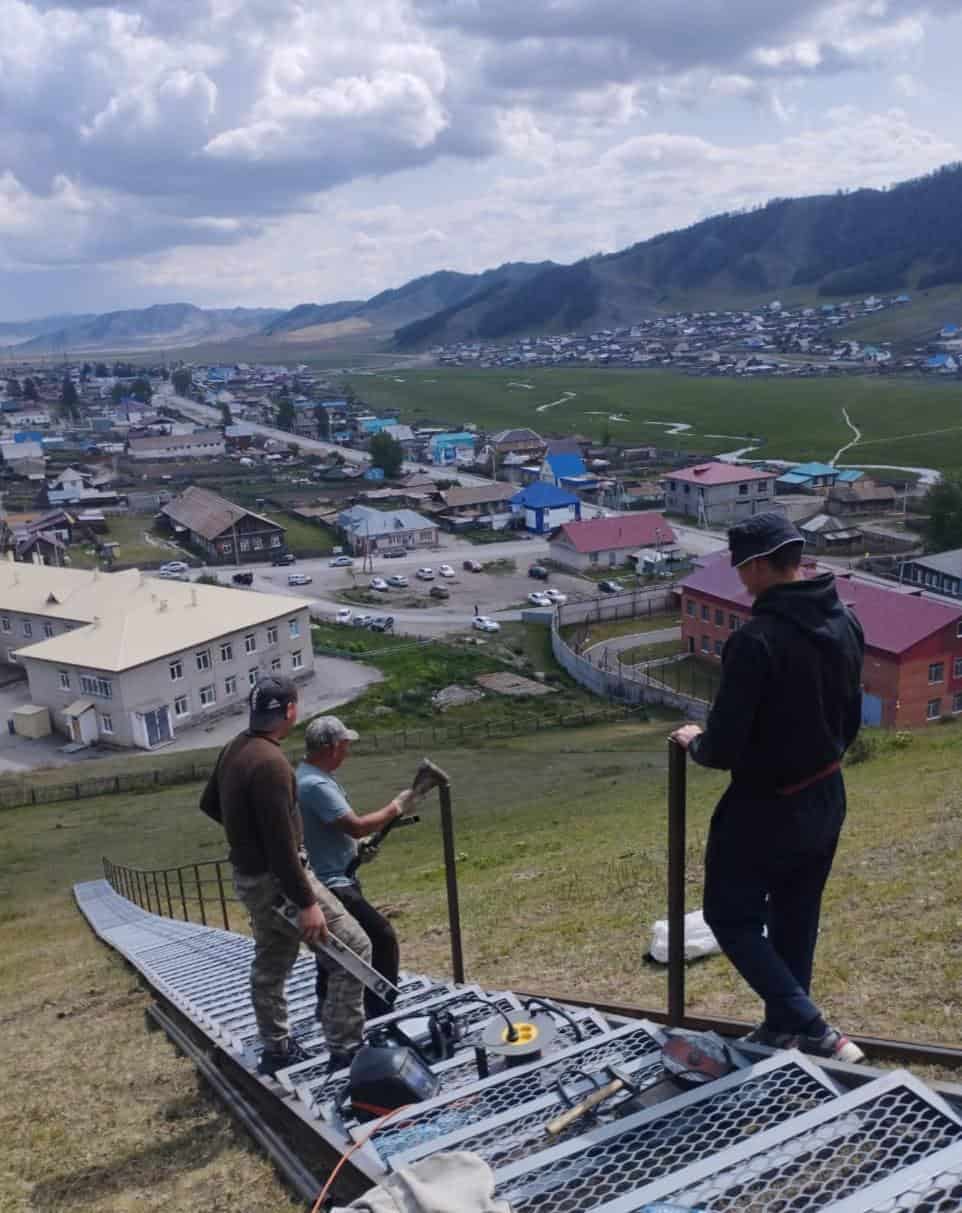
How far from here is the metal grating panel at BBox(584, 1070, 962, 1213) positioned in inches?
118

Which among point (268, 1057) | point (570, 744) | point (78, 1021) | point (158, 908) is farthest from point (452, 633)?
point (268, 1057)

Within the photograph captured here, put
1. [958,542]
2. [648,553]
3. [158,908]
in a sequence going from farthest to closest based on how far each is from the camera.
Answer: [648,553] < [958,542] < [158,908]

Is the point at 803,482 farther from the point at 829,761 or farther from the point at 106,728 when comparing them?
the point at 829,761

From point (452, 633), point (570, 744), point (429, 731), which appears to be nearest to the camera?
point (570, 744)

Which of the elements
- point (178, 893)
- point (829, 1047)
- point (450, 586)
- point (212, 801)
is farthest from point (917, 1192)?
point (450, 586)

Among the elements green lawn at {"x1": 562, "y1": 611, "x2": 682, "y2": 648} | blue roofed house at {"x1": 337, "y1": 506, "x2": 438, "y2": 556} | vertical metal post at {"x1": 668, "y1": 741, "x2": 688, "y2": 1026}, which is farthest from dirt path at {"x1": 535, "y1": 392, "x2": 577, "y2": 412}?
vertical metal post at {"x1": 668, "y1": 741, "x2": 688, "y2": 1026}

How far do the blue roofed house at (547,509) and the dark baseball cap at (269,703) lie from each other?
66.3 meters

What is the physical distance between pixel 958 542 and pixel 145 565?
4871 centimetres

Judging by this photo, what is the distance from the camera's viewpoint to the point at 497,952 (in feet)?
28.3

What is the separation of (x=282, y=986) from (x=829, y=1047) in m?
2.79

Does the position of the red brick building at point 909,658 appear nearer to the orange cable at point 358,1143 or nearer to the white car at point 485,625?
the white car at point 485,625

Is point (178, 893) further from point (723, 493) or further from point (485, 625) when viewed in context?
point (723, 493)

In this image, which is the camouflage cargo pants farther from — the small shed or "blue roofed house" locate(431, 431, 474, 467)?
"blue roofed house" locate(431, 431, 474, 467)

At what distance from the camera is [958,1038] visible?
17.3 feet
